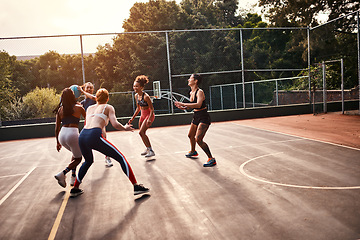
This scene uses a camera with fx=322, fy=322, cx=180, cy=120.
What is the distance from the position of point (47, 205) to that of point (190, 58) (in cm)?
2421

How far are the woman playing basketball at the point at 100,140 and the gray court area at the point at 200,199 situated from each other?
333 mm

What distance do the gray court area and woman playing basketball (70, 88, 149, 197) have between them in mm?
333

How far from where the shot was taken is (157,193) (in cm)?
519

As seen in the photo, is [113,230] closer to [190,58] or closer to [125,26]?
[190,58]

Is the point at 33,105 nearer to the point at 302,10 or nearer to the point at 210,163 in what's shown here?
the point at 210,163

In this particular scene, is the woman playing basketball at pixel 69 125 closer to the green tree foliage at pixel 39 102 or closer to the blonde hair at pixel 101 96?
the blonde hair at pixel 101 96

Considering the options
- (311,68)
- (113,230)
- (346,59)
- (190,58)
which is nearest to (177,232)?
(113,230)

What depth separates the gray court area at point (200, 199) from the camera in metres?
3.77

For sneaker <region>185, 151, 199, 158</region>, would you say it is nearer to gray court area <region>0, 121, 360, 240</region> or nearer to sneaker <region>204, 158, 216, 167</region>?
gray court area <region>0, 121, 360, 240</region>

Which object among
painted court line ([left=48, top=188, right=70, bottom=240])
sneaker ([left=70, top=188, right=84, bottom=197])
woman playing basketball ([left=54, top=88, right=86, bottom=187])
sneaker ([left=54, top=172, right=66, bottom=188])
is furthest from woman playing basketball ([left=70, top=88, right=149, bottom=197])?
woman playing basketball ([left=54, top=88, right=86, bottom=187])

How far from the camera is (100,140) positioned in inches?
195

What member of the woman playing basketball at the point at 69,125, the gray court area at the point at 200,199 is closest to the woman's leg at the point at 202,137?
the gray court area at the point at 200,199

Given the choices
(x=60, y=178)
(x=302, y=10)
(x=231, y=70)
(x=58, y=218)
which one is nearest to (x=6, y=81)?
(x=60, y=178)

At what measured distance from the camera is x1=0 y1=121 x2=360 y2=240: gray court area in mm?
3768
